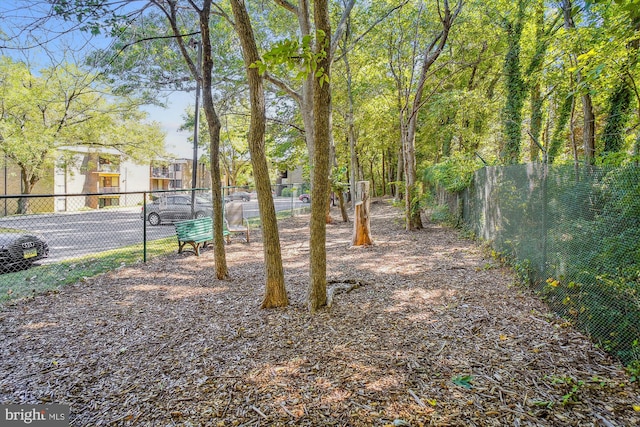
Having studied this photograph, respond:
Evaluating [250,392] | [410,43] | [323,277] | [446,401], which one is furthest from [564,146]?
[250,392]

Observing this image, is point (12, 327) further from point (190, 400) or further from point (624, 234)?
point (624, 234)

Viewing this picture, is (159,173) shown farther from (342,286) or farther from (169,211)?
(342,286)

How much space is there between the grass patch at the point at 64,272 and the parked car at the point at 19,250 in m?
0.15

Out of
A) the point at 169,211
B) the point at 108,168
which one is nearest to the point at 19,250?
the point at 169,211

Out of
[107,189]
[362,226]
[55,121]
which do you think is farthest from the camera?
[107,189]

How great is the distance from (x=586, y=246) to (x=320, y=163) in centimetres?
259

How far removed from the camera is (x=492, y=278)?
15.5ft

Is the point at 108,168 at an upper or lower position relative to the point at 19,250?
upper

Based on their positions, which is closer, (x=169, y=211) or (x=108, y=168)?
(x=169, y=211)

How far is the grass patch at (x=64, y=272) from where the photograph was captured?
4738 mm

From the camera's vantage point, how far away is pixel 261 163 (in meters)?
3.62

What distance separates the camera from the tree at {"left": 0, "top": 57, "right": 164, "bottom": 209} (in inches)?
728

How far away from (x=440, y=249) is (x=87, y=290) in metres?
6.18

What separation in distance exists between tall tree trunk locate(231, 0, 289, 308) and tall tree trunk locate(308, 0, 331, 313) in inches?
16.1
